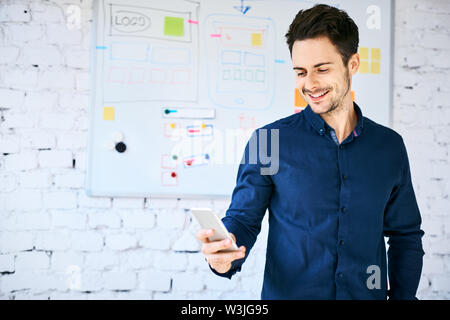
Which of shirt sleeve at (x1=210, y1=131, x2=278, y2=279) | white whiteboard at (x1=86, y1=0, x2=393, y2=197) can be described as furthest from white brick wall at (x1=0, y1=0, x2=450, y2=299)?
shirt sleeve at (x1=210, y1=131, x2=278, y2=279)

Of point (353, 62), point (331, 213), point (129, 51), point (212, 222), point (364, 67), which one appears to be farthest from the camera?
point (364, 67)

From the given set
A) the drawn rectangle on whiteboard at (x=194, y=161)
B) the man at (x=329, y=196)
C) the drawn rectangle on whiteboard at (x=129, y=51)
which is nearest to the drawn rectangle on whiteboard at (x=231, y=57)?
the drawn rectangle on whiteboard at (x=129, y=51)

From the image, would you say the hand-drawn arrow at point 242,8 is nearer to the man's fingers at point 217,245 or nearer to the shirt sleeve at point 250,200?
the shirt sleeve at point 250,200

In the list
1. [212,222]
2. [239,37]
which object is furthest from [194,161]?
[212,222]

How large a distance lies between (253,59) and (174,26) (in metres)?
0.44

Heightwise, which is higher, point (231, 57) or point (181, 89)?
point (231, 57)

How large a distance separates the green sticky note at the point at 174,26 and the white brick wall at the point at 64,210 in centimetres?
40

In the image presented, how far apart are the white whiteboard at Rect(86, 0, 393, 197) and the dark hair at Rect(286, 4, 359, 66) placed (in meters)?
0.80

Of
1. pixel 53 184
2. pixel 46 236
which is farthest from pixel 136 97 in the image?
pixel 46 236

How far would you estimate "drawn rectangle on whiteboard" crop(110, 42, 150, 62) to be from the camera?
177cm

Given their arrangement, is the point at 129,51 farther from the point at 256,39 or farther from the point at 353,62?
the point at 353,62

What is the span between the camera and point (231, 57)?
5.98 ft

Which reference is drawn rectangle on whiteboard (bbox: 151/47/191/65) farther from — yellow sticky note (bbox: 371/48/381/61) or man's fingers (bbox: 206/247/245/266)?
man's fingers (bbox: 206/247/245/266)

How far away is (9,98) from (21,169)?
0.36 metres
